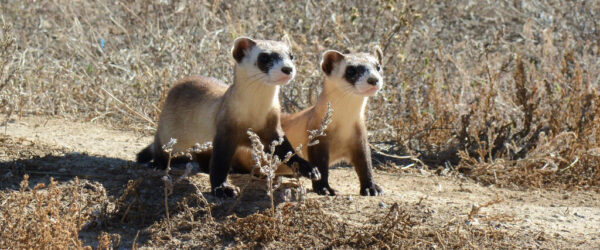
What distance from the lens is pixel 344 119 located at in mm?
5230

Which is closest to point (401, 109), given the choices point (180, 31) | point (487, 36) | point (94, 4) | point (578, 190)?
point (578, 190)

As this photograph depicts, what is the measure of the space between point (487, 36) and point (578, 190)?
461 centimetres

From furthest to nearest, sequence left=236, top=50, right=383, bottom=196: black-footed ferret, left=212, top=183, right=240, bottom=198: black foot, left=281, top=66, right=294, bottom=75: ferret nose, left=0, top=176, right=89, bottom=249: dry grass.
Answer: left=236, top=50, right=383, bottom=196: black-footed ferret, left=212, top=183, right=240, bottom=198: black foot, left=281, top=66, right=294, bottom=75: ferret nose, left=0, top=176, right=89, bottom=249: dry grass

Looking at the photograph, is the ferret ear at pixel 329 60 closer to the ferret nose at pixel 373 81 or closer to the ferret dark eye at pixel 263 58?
the ferret nose at pixel 373 81

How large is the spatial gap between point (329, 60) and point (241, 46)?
636 millimetres

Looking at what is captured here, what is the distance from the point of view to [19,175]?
521 centimetres

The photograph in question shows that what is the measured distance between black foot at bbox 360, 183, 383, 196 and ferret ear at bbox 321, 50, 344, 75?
78 centimetres

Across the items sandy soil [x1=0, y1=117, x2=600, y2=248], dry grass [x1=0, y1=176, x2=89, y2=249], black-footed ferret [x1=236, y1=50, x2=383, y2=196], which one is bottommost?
sandy soil [x1=0, y1=117, x2=600, y2=248]

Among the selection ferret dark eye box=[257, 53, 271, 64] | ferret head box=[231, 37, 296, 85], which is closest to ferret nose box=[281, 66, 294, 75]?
ferret head box=[231, 37, 296, 85]

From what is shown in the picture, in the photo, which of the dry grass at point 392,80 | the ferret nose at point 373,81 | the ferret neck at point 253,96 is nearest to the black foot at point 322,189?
the ferret neck at point 253,96

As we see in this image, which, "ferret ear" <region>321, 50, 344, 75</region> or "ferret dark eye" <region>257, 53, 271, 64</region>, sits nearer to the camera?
"ferret dark eye" <region>257, 53, 271, 64</region>

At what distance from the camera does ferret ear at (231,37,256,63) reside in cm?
500

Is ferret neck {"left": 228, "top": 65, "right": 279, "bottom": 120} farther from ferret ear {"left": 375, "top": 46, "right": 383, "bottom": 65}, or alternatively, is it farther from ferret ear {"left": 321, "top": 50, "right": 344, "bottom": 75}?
ferret ear {"left": 375, "top": 46, "right": 383, "bottom": 65}

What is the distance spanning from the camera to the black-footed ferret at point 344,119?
5.15 m
